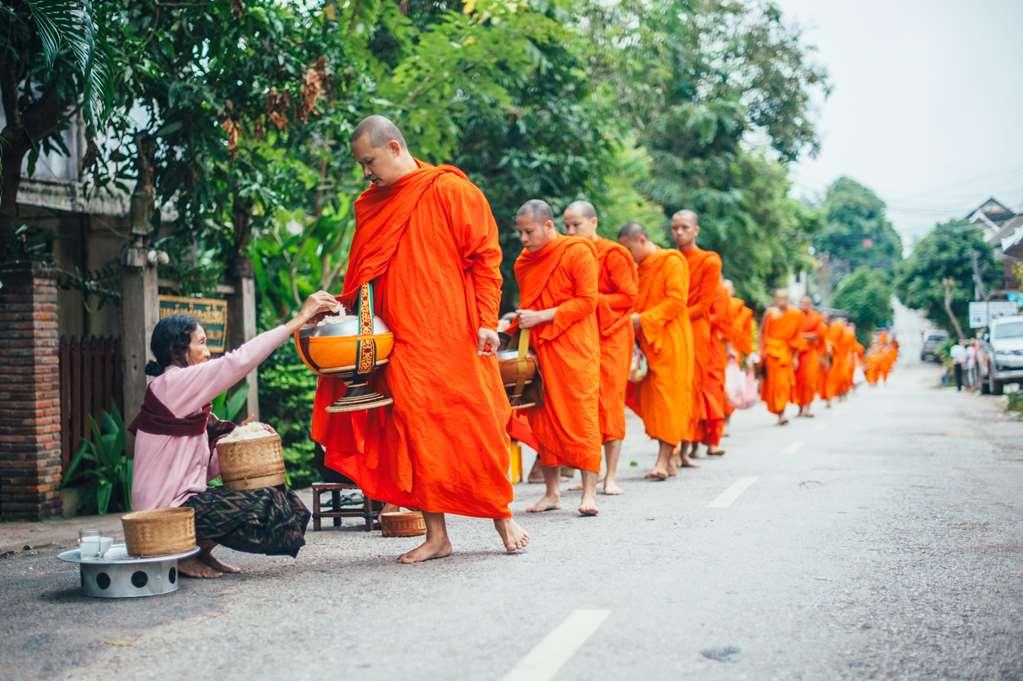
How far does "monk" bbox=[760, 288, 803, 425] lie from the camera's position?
1973 centimetres

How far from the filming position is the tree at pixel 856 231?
11188 cm

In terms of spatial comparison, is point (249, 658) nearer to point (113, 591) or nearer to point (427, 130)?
point (113, 591)

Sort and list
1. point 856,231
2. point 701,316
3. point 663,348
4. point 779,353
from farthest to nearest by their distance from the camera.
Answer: point 856,231, point 779,353, point 701,316, point 663,348

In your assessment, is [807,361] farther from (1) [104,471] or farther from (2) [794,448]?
(1) [104,471]

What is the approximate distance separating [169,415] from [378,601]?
1.49 meters

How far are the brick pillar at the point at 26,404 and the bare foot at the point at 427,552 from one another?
4.17 metres

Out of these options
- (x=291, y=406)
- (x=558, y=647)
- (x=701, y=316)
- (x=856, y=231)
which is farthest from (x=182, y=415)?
(x=856, y=231)

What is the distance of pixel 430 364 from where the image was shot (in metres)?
6.36

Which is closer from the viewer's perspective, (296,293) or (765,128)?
(296,293)

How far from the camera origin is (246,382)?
36.5 feet

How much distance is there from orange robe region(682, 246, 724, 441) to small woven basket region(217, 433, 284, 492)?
644cm

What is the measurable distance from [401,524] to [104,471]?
3360 millimetres

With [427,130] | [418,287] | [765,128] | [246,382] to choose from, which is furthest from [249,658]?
[765,128]

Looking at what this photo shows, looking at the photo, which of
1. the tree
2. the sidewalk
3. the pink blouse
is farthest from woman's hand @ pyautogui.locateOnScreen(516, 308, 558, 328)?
the tree
